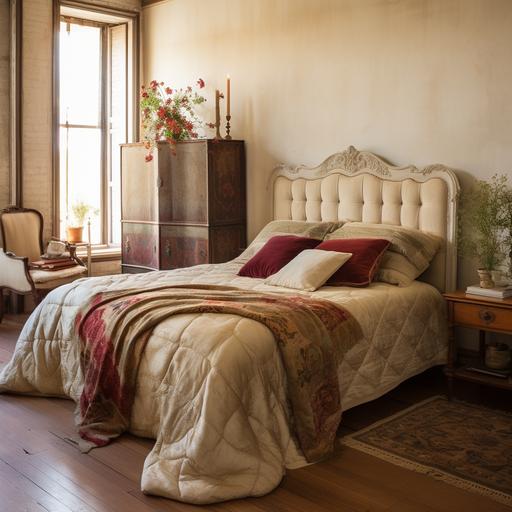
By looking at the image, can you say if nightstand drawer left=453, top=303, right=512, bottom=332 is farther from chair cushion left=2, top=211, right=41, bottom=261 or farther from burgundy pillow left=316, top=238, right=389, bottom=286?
chair cushion left=2, top=211, right=41, bottom=261

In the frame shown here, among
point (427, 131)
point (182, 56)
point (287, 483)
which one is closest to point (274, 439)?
point (287, 483)

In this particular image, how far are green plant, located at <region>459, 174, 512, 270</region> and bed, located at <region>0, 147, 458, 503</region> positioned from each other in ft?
0.30

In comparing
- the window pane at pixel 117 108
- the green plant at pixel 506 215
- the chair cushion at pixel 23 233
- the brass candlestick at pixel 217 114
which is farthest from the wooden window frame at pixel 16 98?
the green plant at pixel 506 215

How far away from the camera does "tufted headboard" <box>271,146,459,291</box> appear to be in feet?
14.0

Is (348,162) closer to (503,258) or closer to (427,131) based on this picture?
(427,131)

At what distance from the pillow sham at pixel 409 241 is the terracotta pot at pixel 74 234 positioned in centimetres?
318

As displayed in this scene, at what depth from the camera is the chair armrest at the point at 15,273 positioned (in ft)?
17.9

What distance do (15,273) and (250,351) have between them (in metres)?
3.29

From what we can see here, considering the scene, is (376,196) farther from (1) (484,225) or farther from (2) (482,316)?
(2) (482,316)

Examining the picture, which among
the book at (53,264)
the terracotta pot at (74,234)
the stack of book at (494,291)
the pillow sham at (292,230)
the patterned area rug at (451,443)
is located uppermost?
the pillow sham at (292,230)

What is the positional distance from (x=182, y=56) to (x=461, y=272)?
341 cm

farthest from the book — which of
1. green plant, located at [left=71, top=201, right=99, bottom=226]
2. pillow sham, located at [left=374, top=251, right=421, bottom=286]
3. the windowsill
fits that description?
pillow sham, located at [left=374, top=251, right=421, bottom=286]

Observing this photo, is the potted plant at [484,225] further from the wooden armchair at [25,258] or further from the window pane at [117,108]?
the window pane at [117,108]

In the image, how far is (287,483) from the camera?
9.20 feet
